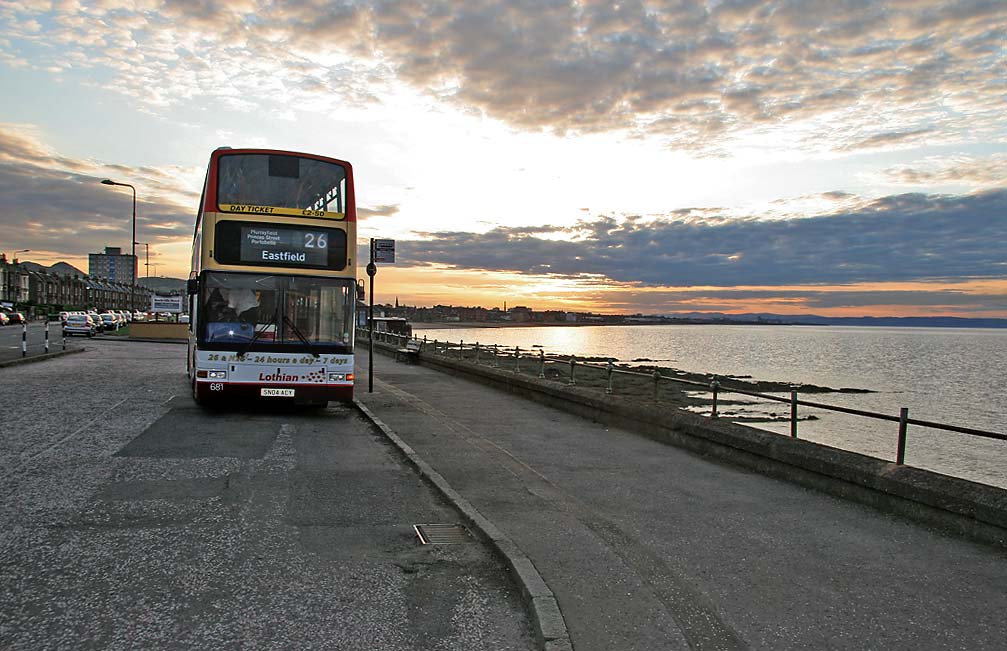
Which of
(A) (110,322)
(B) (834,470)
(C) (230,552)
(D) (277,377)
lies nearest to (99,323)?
(A) (110,322)

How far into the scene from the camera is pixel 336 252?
13.6 m

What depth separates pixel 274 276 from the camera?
528 inches

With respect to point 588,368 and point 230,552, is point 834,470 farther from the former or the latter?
point 588,368

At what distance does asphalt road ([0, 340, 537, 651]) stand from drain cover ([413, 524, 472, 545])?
0.40 ft

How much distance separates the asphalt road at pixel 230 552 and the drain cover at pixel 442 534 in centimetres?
12

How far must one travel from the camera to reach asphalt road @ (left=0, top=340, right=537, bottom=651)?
4.35 m

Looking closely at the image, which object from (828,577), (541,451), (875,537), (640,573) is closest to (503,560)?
(640,573)

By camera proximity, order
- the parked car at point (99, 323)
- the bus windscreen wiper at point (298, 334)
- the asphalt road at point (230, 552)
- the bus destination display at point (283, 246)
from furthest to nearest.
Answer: the parked car at point (99, 323) < the bus windscreen wiper at point (298, 334) < the bus destination display at point (283, 246) < the asphalt road at point (230, 552)

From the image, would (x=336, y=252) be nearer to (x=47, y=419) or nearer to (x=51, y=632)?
(x=47, y=419)

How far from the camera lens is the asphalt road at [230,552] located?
4352mm

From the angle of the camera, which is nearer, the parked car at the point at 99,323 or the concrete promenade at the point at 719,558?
the concrete promenade at the point at 719,558

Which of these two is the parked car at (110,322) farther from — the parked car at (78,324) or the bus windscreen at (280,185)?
the bus windscreen at (280,185)

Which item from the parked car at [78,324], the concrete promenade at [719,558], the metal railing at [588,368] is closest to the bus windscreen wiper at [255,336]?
the concrete promenade at [719,558]

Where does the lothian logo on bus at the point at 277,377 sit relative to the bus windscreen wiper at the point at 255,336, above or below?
below
